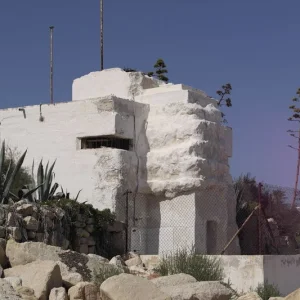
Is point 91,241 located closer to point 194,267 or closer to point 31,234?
point 31,234

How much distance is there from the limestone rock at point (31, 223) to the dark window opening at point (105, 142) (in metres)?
4.62

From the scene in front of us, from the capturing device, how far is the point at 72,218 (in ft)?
55.2

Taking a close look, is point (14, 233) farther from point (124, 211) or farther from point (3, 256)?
point (124, 211)

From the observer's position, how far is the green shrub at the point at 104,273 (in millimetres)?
12812

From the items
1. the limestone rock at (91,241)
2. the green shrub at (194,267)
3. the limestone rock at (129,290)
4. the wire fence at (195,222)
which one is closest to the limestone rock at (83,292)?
the limestone rock at (129,290)

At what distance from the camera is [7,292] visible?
1038cm

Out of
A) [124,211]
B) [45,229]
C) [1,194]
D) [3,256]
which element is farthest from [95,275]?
[124,211]

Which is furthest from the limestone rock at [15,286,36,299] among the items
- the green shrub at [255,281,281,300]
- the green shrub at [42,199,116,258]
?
the green shrub at [255,281,281,300]

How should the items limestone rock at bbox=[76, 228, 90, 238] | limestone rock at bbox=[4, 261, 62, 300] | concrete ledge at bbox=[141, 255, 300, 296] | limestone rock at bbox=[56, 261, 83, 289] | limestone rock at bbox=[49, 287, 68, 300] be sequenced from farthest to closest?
limestone rock at bbox=[76, 228, 90, 238]
concrete ledge at bbox=[141, 255, 300, 296]
limestone rock at bbox=[56, 261, 83, 289]
limestone rock at bbox=[4, 261, 62, 300]
limestone rock at bbox=[49, 287, 68, 300]

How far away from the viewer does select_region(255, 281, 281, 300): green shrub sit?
48.2ft

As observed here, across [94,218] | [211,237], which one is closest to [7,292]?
[94,218]

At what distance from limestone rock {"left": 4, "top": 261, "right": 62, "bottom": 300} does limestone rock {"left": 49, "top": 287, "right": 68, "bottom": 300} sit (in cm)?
13

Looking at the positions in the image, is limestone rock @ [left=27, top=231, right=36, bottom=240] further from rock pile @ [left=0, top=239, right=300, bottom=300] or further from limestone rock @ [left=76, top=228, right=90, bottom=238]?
limestone rock @ [left=76, top=228, right=90, bottom=238]

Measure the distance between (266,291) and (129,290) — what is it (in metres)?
5.06
